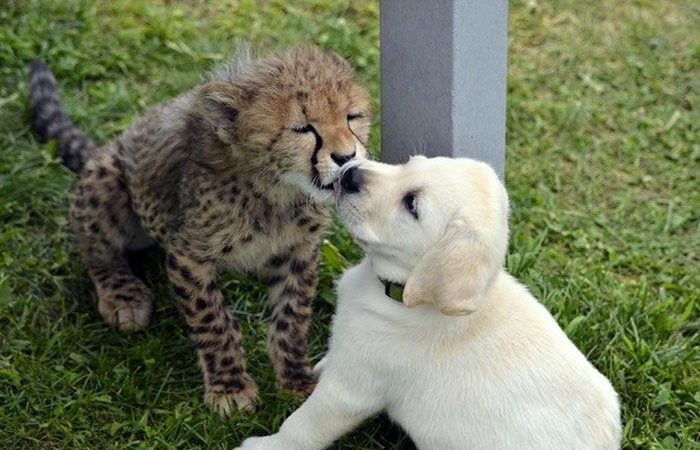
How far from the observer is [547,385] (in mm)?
3314

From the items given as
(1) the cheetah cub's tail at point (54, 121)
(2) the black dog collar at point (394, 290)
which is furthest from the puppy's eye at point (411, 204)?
(1) the cheetah cub's tail at point (54, 121)

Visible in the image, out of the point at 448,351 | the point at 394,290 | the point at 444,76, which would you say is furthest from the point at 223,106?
the point at 448,351

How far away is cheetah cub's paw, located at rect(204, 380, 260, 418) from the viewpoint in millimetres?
3941

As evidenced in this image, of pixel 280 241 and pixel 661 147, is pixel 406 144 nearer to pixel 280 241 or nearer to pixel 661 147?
pixel 280 241

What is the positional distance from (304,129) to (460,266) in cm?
77

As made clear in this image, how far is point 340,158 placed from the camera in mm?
3518

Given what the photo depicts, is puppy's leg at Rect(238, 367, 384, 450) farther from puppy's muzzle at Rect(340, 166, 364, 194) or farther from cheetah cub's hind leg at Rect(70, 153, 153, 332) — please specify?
cheetah cub's hind leg at Rect(70, 153, 153, 332)

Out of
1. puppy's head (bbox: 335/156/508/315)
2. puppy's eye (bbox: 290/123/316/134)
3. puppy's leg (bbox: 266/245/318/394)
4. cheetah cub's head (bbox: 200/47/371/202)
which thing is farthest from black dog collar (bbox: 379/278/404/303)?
puppy's leg (bbox: 266/245/318/394)

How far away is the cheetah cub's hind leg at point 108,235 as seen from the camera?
4332 mm

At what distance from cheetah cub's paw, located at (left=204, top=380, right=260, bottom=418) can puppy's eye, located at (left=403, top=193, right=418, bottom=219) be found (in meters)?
1.07

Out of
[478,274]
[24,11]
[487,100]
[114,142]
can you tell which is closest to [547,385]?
[478,274]

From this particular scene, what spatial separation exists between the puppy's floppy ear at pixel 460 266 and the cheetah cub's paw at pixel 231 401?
1.06 meters

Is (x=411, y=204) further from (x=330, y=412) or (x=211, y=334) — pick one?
(x=211, y=334)

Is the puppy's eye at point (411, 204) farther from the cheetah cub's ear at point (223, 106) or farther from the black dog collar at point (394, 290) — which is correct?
the cheetah cub's ear at point (223, 106)
